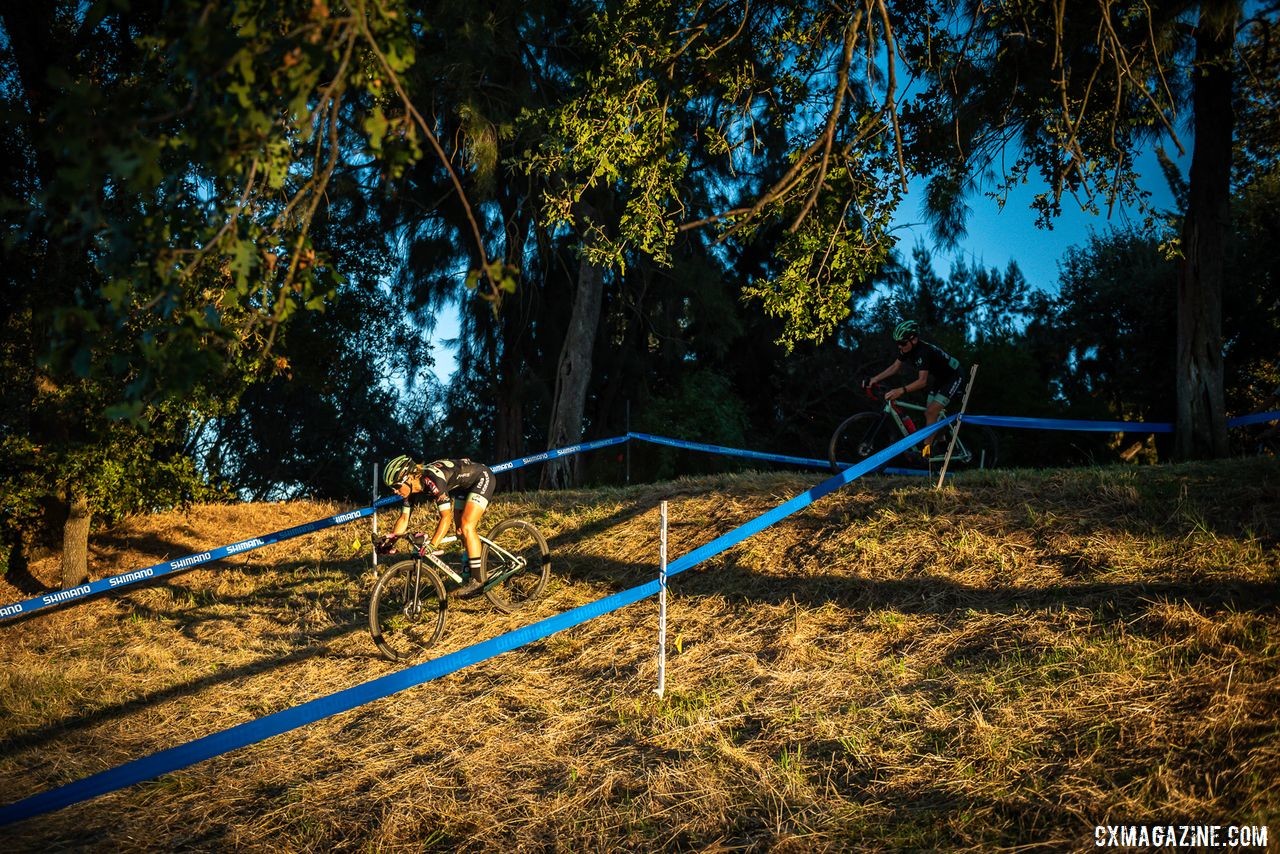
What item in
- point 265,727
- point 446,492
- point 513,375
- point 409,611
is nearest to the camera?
point 265,727

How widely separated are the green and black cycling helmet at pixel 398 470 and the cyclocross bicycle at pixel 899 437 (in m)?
4.69

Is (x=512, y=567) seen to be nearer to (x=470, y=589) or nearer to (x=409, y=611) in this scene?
(x=470, y=589)

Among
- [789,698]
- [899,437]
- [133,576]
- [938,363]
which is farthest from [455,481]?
[938,363]

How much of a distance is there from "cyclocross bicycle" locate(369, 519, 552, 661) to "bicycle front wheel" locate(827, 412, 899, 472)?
367 centimetres

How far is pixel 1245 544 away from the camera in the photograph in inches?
286

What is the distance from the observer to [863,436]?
37.7 ft

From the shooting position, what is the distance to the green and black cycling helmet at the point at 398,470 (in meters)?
9.03

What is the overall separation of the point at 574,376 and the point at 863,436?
874 centimetres

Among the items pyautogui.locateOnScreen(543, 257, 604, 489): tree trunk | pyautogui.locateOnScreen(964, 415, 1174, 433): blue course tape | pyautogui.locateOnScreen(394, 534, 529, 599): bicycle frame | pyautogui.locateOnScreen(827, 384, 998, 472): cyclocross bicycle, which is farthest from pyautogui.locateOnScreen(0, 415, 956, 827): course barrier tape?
pyautogui.locateOnScreen(543, 257, 604, 489): tree trunk

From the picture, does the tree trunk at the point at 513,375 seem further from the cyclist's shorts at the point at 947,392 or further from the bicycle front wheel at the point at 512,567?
the cyclist's shorts at the point at 947,392

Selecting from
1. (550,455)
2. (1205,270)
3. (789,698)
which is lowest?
(789,698)

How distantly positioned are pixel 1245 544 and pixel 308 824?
22.7 feet

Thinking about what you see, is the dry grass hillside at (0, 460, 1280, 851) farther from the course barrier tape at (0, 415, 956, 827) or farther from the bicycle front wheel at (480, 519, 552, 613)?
the course barrier tape at (0, 415, 956, 827)

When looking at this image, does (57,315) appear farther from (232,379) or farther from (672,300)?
(672,300)
